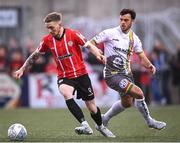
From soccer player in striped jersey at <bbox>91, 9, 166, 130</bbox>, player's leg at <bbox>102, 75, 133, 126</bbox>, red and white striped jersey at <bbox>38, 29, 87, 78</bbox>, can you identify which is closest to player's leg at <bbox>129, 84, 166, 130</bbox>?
soccer player in striped jersey at <bbox>91, 9, 166, 130</bbox>

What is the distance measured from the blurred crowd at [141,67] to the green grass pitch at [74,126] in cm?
256

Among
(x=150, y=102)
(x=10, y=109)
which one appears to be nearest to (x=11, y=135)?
(x=10, y=109)

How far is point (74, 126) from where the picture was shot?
50.5 ft

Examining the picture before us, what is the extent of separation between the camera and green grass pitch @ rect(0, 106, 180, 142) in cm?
1245

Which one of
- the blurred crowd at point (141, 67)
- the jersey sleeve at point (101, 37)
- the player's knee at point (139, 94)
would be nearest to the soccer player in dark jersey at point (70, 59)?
the jersey sleeve at point (101, 37)

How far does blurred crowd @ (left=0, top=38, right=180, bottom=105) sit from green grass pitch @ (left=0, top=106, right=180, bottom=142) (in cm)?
256

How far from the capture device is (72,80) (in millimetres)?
12570

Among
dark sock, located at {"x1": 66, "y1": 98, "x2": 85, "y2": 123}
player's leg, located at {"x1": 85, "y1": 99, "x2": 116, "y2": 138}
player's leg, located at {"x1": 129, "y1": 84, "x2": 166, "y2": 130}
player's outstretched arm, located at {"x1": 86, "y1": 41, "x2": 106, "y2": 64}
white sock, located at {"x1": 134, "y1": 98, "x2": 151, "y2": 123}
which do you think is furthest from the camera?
white sock, located at {"x1": 134, "y1": 98, "x2": 151, "y2": 123}

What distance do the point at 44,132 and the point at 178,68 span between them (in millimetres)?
11071

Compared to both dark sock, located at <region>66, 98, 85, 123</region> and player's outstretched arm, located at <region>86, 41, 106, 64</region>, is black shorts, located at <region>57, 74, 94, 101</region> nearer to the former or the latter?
dark sock, located at <region>66, 98, 85, 123</region>

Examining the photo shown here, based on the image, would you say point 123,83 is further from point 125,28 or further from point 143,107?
point 125,28

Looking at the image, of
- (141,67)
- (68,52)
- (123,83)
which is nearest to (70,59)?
(68,52)

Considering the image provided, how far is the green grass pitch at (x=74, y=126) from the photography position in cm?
1245

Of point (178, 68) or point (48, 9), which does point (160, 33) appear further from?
point (48, 9)
